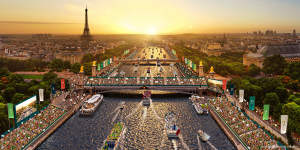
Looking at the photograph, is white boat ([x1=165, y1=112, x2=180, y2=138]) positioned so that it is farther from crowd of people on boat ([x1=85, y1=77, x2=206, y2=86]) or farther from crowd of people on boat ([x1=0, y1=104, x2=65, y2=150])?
crowd of people on boat ([x1=85, y1=77, x2=206, y2=86])

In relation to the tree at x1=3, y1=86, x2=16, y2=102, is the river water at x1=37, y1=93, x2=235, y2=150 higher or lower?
lower

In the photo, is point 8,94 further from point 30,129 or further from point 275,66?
point 275,66

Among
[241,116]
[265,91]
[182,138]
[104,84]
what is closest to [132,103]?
[104,84]

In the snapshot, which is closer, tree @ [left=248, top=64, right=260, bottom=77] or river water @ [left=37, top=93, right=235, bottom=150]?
river water @ [left=37, top=93, right=235, bottom=150]

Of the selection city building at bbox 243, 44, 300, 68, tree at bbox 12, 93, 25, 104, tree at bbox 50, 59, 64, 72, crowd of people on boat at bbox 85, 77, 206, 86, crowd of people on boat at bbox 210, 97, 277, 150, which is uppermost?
city building at bbox 243, 44, 300, 68


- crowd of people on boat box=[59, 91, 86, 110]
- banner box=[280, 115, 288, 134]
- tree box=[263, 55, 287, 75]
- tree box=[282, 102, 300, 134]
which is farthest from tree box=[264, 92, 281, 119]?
tree box=[263, 55, 287, 75]

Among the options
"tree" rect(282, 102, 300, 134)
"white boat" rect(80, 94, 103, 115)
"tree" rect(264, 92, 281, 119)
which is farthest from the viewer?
"white boat" rect(80, 94, 103, 115)
